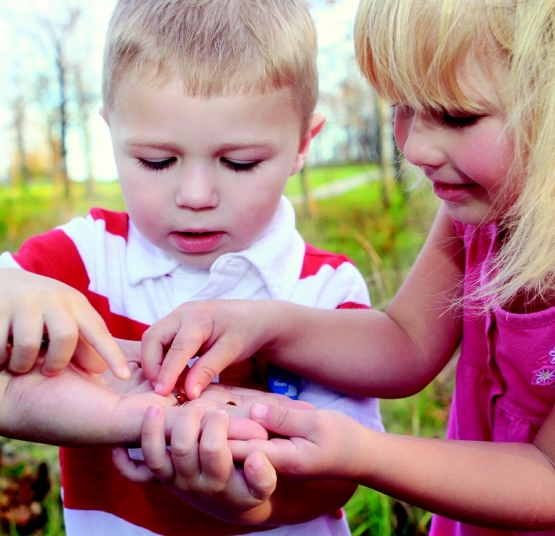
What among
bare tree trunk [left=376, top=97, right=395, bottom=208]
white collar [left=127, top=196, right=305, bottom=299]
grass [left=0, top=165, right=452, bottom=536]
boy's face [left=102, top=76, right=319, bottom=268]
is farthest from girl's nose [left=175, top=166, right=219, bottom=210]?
bare tree trunk [left=376, top=97, right=395, bottom=208]

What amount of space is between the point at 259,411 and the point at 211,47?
779 mm

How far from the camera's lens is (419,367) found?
1.67 m

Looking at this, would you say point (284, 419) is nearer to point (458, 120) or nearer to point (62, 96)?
point (458, 120)

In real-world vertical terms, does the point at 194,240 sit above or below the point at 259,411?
above

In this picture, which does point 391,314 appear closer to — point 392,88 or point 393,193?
point 392,88

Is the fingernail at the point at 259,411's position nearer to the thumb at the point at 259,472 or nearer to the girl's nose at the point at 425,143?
the thumb at the point at 259,472

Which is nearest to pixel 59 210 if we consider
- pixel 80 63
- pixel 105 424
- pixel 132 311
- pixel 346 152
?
pixel 80 63

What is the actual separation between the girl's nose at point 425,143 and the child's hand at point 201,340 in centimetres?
47

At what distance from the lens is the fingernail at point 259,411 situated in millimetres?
1239

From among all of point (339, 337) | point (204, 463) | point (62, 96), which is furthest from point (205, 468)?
point (62, 96)

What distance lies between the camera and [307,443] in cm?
122

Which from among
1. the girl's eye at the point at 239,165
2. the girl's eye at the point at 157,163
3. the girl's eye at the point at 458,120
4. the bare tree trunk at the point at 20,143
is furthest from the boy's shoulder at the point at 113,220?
the bare tree trunk at the point at 20,143

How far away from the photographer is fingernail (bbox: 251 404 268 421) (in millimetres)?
1239

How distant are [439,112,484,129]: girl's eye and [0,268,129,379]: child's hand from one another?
0.79 meters
